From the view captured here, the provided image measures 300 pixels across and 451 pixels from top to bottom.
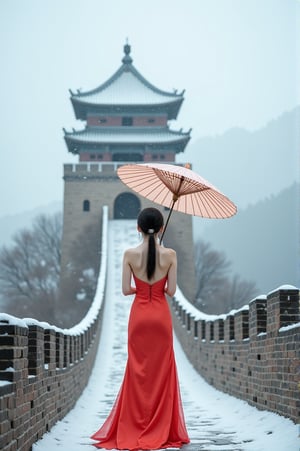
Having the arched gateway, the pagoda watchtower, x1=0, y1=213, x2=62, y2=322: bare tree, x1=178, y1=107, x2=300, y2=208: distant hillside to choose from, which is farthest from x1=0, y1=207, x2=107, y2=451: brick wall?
x1=178, y1=107, x2=300, y2=208: distant hillside

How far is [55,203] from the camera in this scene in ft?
391

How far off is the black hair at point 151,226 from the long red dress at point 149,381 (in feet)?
0.47

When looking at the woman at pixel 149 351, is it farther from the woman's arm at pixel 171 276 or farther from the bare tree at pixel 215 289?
the bare tree at pixel 215 289

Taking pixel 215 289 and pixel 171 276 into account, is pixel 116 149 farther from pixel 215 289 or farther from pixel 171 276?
pixel 171 276

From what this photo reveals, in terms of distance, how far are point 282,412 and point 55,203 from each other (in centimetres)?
11374

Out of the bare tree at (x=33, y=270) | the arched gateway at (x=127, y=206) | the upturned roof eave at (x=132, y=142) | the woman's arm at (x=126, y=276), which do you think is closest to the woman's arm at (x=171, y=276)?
the woman's arm at (x=126, y=276)

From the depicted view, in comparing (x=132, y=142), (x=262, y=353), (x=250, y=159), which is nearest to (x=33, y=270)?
(x=132, y=142)

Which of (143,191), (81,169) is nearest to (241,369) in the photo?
(143,191)

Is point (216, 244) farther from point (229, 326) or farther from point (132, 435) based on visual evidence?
point (132, 435)

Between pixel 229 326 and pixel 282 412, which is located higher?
pixel 229 326

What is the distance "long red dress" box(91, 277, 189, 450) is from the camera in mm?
5695

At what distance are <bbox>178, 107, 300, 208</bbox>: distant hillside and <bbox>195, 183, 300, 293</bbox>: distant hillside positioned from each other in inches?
578

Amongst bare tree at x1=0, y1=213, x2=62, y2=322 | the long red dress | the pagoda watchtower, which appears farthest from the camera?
bare tree at x1=0, y1=213, x2=62, y2=322

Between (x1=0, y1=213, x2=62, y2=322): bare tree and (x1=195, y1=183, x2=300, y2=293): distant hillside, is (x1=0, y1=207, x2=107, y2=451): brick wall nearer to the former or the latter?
(x1=0, y1=213, x2=62, y2=322): bare tree
